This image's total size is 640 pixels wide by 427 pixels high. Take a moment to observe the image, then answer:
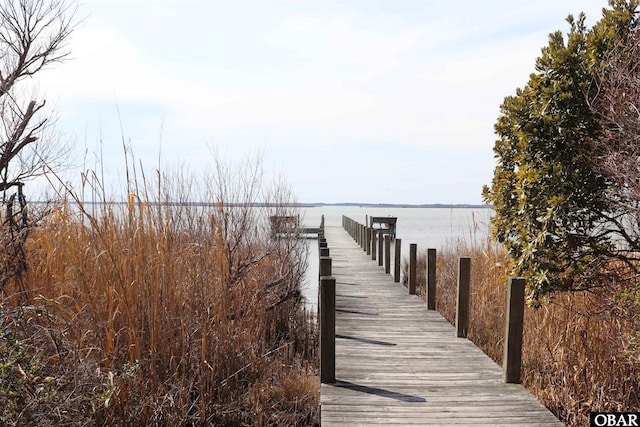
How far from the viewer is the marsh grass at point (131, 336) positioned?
130 inches

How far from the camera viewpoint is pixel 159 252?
3.98 meters

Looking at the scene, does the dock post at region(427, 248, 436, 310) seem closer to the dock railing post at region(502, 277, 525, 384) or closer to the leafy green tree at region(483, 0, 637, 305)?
the leafy green tree at region(483, 0, 637, 305)

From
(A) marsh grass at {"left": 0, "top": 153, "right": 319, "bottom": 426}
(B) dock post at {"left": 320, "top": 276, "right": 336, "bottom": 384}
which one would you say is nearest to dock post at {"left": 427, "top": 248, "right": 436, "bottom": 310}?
(A) marsh grass at {"left": 0, "top": 153, "right": 319, "bottom": 426}

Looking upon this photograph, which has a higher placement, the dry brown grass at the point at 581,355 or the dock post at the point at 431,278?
the dock post at the point at 431,278

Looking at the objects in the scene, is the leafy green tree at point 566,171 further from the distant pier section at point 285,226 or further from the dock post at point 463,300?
the distant pier section at point 285,226

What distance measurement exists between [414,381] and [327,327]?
815 millimetres

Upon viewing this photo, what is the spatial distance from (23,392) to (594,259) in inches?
194

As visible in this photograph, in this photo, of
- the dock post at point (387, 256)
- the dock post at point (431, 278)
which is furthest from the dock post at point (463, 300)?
the dock post at point (387, 256)

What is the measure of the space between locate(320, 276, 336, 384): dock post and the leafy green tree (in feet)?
7.48

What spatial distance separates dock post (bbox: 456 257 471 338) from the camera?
529cm

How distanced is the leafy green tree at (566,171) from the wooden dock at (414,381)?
116 centimetres

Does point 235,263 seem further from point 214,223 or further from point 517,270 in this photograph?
point 517,270

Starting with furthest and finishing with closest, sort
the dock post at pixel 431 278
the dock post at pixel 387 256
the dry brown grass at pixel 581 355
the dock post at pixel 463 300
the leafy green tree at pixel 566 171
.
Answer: the dock post at pixel 387 256 < the dock post at pixel 431 278 < the dock post at pixel 463 300 < the leafy green tree at pixel 566 171 < the dry brown grass at pixel 581 355

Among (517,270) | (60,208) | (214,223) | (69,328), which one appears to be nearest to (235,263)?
(214,223)
